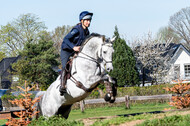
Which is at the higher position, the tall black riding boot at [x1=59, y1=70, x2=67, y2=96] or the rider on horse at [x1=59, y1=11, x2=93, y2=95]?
the rider on horse at [x1=59, y1=11, x2=93, y2=95]

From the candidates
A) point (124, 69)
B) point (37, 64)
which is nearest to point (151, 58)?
point (124, 69)

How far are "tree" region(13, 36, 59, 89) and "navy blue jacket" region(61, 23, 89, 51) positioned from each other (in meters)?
30.2

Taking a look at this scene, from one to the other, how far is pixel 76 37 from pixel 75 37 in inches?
1.2

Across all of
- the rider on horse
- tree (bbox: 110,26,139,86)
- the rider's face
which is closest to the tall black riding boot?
the rider on horse

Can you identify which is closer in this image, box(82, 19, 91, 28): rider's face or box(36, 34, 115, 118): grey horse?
box(36, 34, 115, 118): grey horse

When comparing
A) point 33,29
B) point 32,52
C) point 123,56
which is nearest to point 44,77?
point 32,52

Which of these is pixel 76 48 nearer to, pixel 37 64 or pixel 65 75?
pixel 65 75

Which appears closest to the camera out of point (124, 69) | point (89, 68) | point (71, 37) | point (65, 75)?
point (89, 68)

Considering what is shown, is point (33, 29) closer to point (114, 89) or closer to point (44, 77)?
point (44, 77)

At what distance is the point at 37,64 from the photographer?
41.1 m

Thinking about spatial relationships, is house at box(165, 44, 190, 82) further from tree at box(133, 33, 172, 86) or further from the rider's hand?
the rider's hand

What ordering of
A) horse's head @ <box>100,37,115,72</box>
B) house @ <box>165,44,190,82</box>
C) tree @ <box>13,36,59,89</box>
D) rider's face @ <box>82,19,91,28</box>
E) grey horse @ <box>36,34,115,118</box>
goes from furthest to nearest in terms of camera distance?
house @ <box>165,44,190,82</box> → tree @ <box>13,36,59,89</box> → rider's face @ <box>82,19,91,28</box> → grey horse @ <box>36,34,115,118</box> → horse's head @ <box>100,37,115,72</box>

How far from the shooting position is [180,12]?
69.1 m

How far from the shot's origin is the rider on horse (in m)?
9.66
